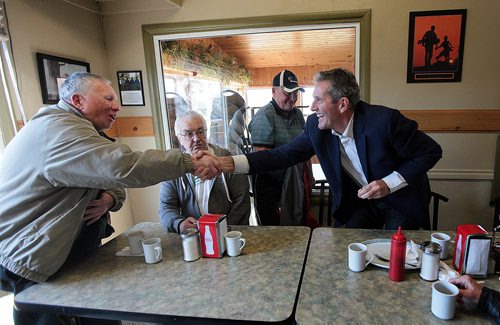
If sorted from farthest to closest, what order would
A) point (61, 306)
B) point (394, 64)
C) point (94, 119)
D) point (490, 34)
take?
point (394, 64) < point (490, 34) < point (94, 119) < point (61, 306)

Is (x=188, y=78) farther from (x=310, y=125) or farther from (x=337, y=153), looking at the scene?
(x=337, y=153)

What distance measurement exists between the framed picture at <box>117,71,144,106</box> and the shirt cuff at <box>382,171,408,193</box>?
2.38 meters

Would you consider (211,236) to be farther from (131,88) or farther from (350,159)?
(131,88)

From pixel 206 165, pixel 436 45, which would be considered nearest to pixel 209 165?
pixel 206 165

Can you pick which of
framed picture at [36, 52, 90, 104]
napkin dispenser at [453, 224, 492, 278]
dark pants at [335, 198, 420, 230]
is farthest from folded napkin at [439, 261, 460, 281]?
framed picture at [36, 52, 90, 104]

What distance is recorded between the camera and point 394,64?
8.56ft

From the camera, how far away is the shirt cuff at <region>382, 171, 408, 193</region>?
1584mm

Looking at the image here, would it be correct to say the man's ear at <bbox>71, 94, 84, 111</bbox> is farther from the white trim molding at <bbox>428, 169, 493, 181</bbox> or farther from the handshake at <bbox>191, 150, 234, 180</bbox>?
the white trim molding at <bbox>428, 169, 493, 181</bbox>

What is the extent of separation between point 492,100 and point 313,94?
1694 millimetres

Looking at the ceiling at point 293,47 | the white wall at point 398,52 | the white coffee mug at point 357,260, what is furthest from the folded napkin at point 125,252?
the ceiling at point 293,47

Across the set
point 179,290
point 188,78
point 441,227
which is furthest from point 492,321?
point 188,78

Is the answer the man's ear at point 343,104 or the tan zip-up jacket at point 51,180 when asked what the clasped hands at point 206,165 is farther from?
the man's ear at point 343,104

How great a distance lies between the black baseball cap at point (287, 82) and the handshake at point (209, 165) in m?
0.88

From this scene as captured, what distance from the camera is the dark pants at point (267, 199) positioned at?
8.30 feet
